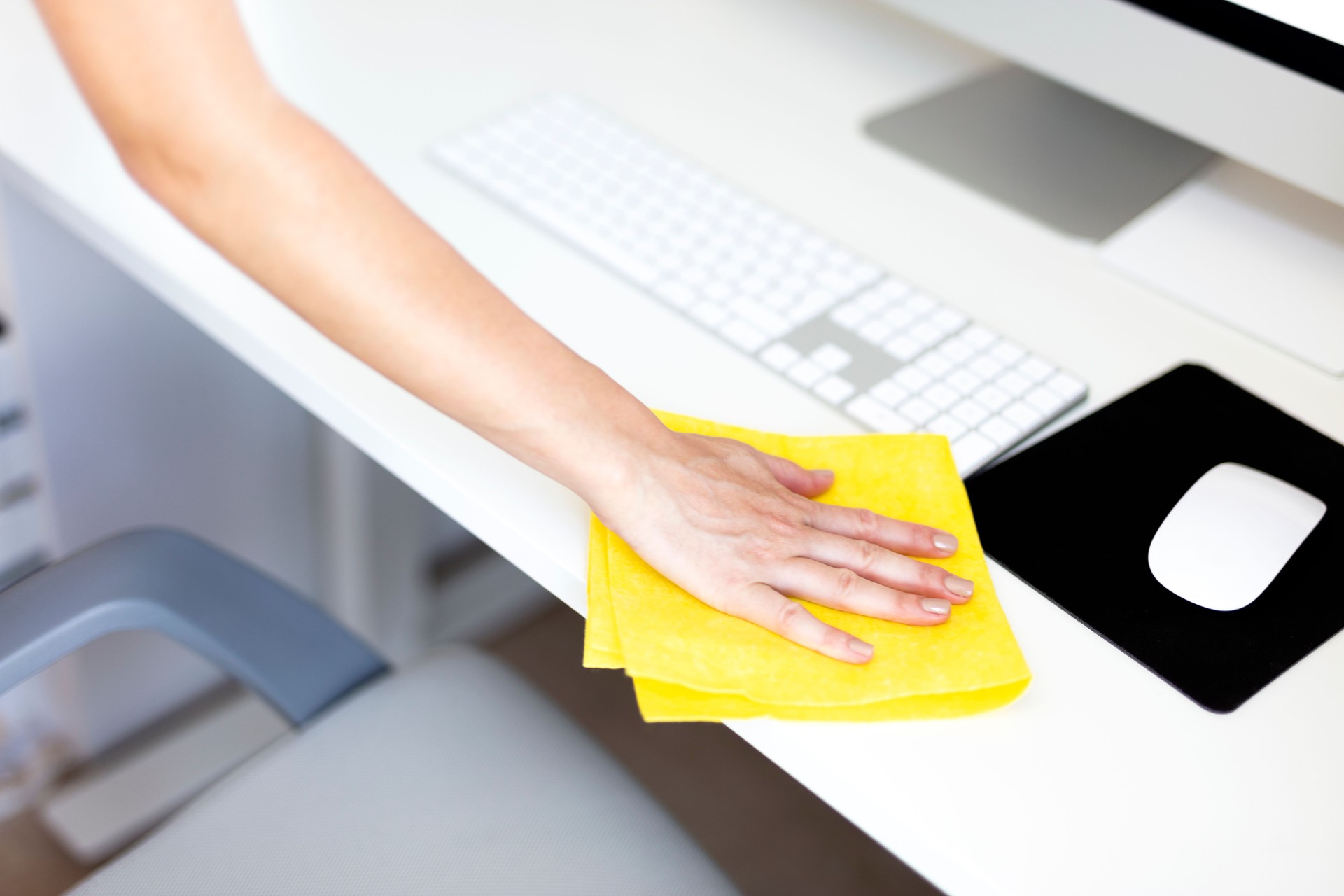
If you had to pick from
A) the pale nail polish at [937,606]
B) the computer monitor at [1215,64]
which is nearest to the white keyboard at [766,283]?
the pale nail polish at [937,606]

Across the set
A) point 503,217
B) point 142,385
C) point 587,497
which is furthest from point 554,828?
point 142,385

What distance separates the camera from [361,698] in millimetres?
760

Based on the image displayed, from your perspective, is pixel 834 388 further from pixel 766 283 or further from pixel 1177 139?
pixel 1177 139

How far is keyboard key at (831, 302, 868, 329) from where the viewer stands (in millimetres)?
716

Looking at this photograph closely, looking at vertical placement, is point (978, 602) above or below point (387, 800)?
above

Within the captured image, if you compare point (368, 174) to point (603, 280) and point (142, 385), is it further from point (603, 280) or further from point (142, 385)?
point (142, 385)

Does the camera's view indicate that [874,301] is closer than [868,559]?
No

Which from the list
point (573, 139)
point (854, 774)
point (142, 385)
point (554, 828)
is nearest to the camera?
point (854, 774)

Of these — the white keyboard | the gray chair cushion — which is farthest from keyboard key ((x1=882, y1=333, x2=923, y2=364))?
the gray chair cushion

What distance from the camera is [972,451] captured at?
0.64 m

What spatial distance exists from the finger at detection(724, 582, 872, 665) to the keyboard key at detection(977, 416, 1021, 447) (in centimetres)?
17

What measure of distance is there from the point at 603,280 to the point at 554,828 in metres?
0.34

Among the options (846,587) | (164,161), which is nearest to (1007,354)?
(846,587)

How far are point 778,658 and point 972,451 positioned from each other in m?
0.19
